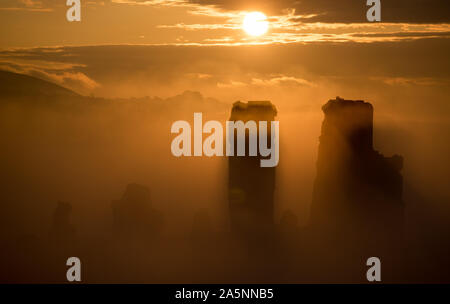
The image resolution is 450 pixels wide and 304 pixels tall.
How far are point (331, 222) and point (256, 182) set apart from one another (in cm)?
890

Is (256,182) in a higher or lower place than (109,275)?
higher

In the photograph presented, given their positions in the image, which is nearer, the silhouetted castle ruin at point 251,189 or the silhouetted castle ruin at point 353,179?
the silhouetted castle ruin at point 251,189

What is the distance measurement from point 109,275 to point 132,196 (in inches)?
1103

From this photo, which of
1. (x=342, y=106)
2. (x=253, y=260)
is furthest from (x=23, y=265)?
(x=342, y=106)

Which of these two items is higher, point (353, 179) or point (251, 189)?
point (353, 179)

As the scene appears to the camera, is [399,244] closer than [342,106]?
Yes

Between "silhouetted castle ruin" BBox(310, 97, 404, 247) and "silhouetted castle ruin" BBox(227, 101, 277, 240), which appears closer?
"silhouetted castle ruin" BBox(227, 101, 277, 240)

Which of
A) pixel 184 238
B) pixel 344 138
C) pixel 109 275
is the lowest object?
pixel 109 275

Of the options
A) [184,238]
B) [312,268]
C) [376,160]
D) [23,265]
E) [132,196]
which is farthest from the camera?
[132,196]

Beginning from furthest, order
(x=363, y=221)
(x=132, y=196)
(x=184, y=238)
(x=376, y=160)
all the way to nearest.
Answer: (x=132, y=196), (x=376, y=160), (x=363, y=221), (x=184, y=238)

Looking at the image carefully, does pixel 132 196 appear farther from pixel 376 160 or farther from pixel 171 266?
pixel 376 160

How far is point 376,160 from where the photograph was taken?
211ft

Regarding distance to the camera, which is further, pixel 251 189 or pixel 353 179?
pixel 353 179

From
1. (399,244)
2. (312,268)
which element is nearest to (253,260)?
(312,268)
